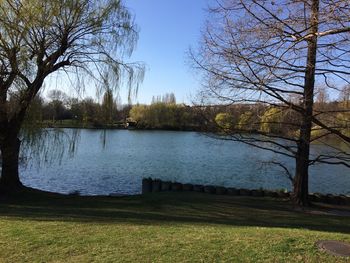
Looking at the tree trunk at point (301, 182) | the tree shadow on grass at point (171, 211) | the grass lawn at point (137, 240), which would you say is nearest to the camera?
the grass lawn at point (137, 240)

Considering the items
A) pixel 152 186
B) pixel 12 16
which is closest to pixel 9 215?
pixel 12 16

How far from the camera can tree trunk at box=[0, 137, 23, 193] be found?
1387cm

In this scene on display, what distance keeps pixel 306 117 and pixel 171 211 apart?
4.39m

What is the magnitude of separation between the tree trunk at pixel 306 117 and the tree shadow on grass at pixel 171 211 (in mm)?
611

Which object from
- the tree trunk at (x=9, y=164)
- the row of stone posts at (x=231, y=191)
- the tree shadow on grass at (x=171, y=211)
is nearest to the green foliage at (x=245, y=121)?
the tree shadow on grass at (x=171, y=211)

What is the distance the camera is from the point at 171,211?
11.8 meters

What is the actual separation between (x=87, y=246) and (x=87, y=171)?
22.3m

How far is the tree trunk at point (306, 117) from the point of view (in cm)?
615

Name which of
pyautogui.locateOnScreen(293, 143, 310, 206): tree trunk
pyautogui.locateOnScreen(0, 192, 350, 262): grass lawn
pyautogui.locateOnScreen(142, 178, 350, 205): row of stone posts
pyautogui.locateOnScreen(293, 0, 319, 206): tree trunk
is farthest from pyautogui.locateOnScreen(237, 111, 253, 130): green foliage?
pyautogui.locateOnScreen(142, 178, 350, 205): row of stone posts

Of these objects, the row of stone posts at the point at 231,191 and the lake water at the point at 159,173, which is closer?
the row of stone posts at the point at 231,191

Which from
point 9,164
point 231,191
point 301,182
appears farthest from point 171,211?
point 231,191

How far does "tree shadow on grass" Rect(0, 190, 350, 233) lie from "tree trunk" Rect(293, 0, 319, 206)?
61 centimetres

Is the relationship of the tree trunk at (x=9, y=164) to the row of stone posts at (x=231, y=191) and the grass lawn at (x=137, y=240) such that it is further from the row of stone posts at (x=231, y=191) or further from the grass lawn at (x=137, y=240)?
the row of stone posts at (x=231, y=191)

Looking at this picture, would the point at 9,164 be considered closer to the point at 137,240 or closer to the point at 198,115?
the point at 198,115
